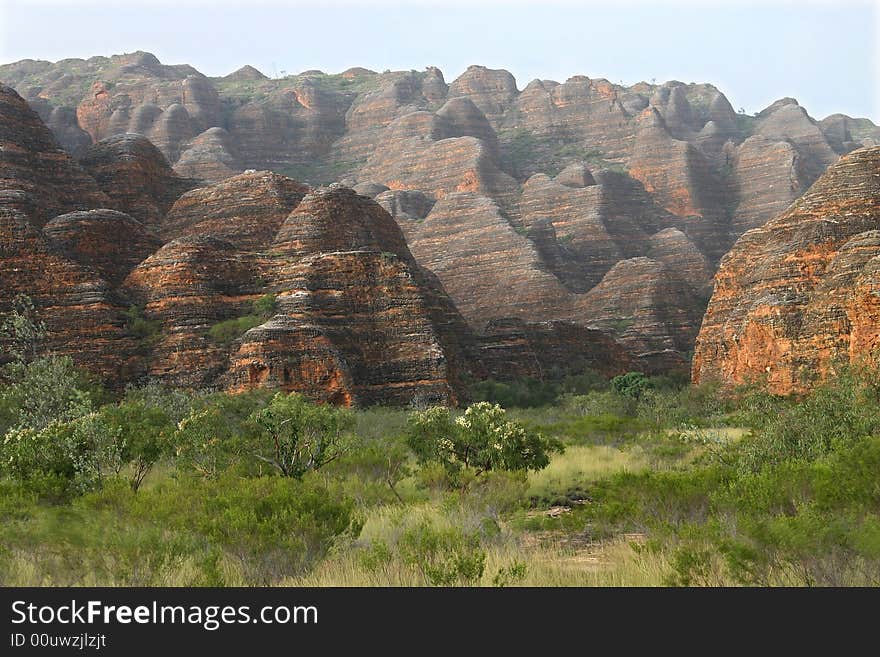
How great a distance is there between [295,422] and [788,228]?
38.7 metres

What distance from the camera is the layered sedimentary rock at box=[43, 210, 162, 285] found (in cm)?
5166

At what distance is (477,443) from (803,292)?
27758 millimetres

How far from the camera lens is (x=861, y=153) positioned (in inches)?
2031

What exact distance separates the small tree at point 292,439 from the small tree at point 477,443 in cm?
236

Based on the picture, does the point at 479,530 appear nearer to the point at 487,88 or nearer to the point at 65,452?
the point at 65,452

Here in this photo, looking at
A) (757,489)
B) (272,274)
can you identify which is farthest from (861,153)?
(757,489)

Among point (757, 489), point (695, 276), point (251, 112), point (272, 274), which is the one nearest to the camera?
point (757, 489)

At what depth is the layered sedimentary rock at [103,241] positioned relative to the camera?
51.7m

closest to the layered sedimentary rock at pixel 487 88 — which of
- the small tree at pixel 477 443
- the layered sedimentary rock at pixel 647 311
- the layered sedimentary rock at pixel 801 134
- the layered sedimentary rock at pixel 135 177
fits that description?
the layered sedimentary rock at pixel 801 134

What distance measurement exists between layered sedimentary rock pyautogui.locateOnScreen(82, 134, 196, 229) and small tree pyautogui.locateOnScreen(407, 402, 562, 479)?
156ft

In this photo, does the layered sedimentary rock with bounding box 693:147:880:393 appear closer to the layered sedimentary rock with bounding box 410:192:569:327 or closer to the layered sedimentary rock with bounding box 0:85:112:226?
the layered sedimentary rock with bounding box 410:192:569:327

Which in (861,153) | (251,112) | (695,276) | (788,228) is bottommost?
(695,276)
